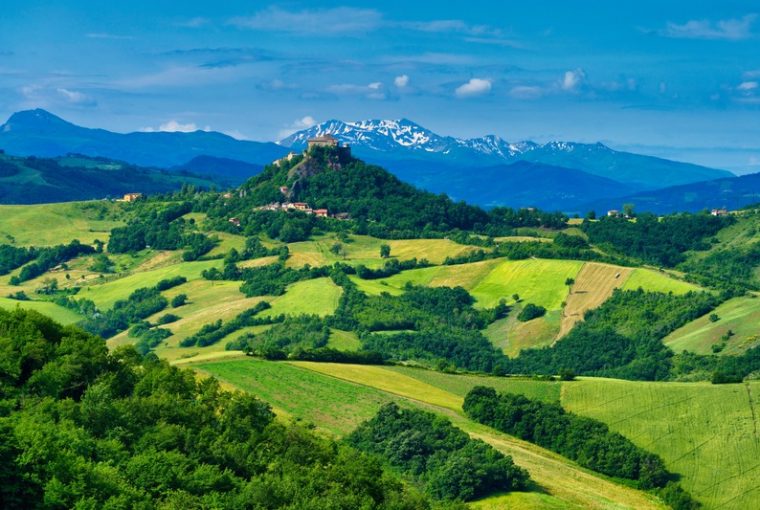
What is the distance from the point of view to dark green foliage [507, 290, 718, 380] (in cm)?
16738

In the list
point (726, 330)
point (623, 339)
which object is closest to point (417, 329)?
point (623, 339)

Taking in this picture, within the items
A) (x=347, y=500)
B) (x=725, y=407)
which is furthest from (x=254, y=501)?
(x=725, y=407)

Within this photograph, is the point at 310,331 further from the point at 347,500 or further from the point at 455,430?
the point at 347,500

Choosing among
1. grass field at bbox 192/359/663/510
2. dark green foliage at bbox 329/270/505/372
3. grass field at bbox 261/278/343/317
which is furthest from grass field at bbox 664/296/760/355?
grass field at bbox 261/278/343/317

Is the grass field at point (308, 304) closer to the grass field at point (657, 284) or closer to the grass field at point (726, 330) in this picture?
the grass field at point (657, 284)

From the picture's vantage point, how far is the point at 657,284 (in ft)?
633

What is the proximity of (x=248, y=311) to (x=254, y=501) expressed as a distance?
140286 mm

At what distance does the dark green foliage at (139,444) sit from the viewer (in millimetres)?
46500

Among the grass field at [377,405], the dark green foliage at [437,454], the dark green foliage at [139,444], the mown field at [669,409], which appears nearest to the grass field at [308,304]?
the mown field at [669,409]

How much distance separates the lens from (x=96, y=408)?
57406 mm

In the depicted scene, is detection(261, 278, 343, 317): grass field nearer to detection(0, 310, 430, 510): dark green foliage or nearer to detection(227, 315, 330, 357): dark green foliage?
detection(227, 315, 330, 357): dark green foliage

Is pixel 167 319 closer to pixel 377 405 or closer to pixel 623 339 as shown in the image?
pixel 623 339

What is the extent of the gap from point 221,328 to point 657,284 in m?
77.2

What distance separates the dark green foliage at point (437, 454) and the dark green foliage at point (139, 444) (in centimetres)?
1309
